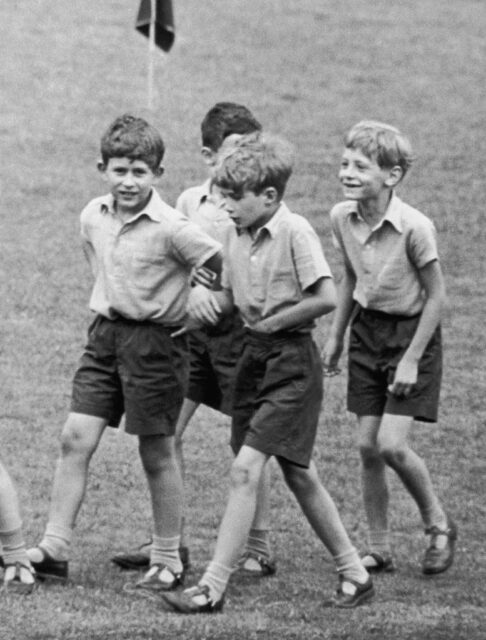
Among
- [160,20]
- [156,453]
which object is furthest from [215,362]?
[160,20]

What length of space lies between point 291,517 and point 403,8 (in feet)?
59.5

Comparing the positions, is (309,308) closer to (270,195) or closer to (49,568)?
(270,195)

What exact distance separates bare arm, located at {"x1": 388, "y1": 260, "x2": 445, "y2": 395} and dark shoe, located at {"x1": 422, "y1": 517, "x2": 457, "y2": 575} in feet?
2.55

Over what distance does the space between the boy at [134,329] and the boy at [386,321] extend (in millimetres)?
835

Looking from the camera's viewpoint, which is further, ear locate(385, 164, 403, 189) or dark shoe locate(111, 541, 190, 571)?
dark shoe locate(111, 541, 190, 571)

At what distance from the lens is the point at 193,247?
7.48 m

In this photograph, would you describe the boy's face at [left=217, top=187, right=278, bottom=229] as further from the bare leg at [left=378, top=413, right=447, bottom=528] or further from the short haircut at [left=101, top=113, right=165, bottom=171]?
the bare leg at [left=378, top=413, right=447, bottom=528]

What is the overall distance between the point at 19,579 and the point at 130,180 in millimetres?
1625

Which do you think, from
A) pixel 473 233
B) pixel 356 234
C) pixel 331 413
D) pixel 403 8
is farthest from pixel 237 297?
pixel 403 8

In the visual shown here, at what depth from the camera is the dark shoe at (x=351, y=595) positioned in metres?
7.43

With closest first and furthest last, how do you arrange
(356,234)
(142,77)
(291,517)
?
(356,234)
(291,517)
(142,77)

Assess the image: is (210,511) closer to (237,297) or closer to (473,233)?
(237,297)

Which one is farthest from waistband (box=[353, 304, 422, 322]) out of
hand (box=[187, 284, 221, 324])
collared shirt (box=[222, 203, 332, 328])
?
hand (box=[187, 284, 221, 324])

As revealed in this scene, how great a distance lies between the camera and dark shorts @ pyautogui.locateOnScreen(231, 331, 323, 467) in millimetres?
7270
